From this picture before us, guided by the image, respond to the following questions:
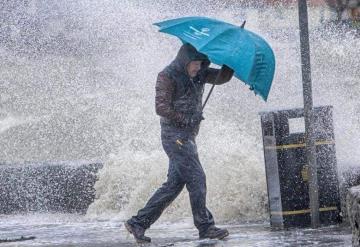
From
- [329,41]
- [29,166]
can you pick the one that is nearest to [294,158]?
[29,166]

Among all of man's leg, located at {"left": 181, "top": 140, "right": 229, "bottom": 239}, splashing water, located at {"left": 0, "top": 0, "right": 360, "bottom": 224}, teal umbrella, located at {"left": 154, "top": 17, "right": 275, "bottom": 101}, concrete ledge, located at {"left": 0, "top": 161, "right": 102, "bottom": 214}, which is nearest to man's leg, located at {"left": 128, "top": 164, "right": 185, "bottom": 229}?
man's leg, located at {"left": 181, "top": 140, "right": 229, "bottom": 239}

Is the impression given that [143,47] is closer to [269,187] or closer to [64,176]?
[64,176]

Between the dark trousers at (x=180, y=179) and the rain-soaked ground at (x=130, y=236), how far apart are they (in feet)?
0.70

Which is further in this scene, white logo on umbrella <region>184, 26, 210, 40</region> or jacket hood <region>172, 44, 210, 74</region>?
jacket hood <region>172, 44, 210, 74</region>

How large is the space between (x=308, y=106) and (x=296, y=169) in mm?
599

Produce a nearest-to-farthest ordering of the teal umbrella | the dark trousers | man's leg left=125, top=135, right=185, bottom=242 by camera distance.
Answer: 1. the teal umbrella
2. the dark trousers
3. man's leg left=125, top=135, right=185, bottom=242

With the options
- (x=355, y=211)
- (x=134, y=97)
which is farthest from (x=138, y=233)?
(x=134, y=97)

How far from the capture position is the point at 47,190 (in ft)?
37.6

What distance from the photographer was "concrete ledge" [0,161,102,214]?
11375 millimetres

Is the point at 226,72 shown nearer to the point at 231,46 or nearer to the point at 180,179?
the point at 231,46

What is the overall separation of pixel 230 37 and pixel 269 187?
1.57 meters

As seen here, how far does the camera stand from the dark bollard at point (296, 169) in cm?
843

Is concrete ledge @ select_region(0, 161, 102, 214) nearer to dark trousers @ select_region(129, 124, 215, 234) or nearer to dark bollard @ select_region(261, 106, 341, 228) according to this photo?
dark trousers @ select_region(129, 124, 215, 234)

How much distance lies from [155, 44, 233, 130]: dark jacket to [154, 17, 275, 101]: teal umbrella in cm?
21
